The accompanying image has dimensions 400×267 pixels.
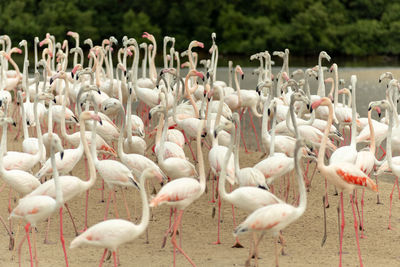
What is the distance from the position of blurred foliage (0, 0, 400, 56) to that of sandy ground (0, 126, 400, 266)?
971 inches

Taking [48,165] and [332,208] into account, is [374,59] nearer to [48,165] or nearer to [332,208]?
[332,208]

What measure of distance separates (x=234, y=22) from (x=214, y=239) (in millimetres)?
27585

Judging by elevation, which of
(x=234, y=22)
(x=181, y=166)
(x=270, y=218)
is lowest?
(x=234, y=22)

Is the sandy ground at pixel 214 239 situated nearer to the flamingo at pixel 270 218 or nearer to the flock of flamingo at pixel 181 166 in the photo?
the flock of flamingo at pixel 181 166

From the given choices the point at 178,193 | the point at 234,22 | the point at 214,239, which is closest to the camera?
the point at 178,193

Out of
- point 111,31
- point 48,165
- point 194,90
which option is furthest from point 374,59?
point 48,165

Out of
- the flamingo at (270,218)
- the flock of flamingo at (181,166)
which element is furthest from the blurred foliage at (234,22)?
the flamingo at (270,218)

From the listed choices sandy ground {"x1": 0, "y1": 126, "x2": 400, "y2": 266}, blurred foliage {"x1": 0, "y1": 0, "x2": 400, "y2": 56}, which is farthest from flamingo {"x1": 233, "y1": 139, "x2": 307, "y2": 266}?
blurred foliage {"x1": 0, "y1": 0, "x2": 400, "y2": 56}

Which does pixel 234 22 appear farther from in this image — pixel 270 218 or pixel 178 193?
pixel 270 218

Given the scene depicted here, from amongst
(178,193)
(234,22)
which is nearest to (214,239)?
(178,193)

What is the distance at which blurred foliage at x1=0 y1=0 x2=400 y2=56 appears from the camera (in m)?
32.2

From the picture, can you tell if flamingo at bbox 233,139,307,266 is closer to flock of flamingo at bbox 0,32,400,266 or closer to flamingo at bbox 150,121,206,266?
flock of flamingo at bbox 0,32,400,266

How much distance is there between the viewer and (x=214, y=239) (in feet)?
22.0

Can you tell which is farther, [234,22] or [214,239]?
[234,22]
